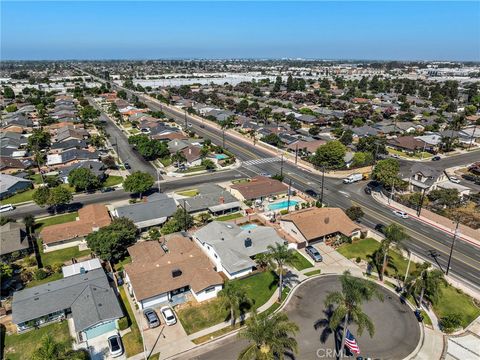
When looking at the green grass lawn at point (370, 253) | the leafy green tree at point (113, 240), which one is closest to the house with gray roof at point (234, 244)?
the leafy green tree at point (113, 240)

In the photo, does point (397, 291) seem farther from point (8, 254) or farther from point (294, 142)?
point (294, 142)

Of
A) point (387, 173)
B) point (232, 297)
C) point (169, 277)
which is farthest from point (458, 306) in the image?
point (169, 277)

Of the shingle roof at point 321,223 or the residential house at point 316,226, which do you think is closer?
the residential house at point 316,226

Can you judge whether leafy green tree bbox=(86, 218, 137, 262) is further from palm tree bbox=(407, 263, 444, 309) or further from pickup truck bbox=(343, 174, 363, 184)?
pickup truck bbox=(343, 174, 363, 184)

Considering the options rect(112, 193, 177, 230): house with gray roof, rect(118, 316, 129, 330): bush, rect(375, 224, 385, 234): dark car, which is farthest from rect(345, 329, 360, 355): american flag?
rect(112, 193, 177, 230): house with gray roof

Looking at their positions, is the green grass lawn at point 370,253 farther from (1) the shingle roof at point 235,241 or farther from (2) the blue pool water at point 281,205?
(2) the blue pool water at point 281,205

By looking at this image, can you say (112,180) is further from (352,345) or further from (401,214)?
(352,345)
